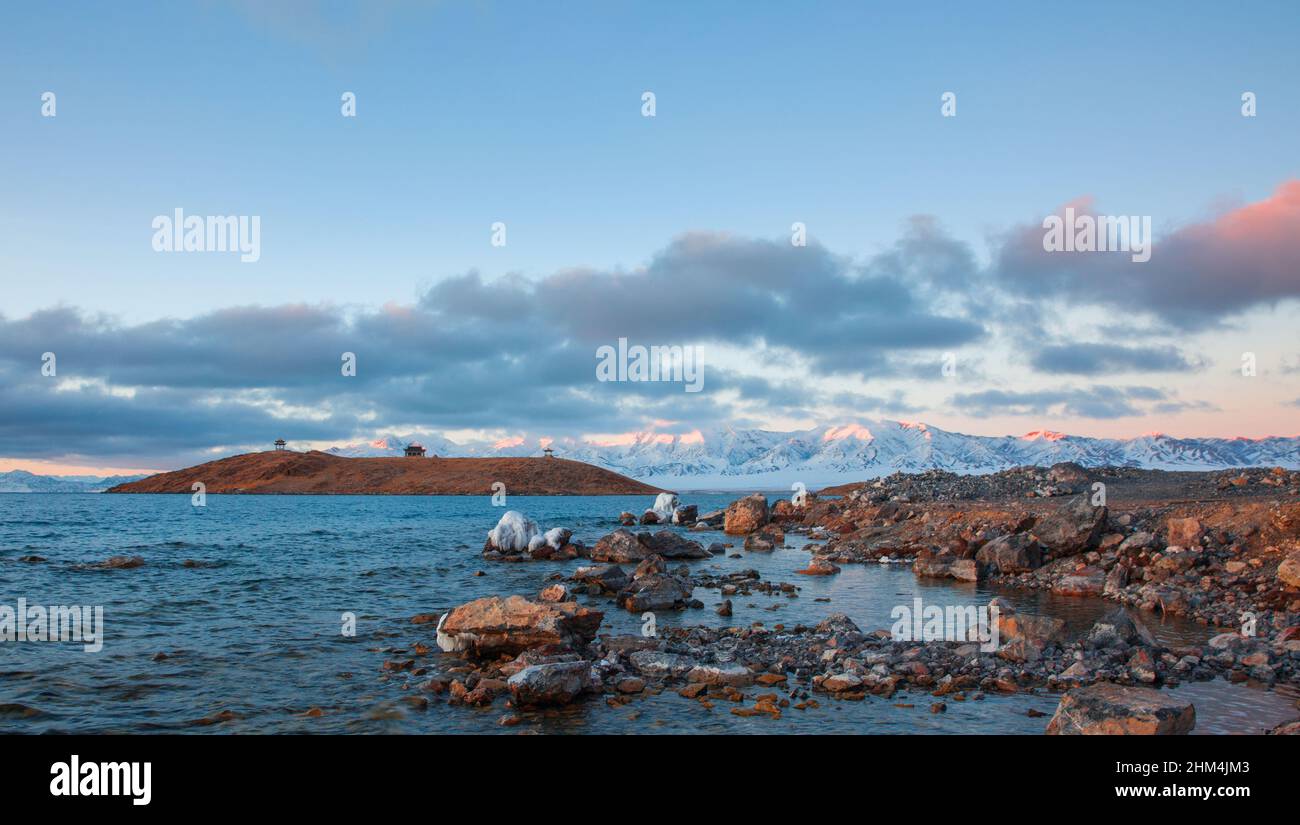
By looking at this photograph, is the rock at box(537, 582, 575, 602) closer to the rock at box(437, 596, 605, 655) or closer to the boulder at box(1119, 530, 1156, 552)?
the rock at box(437, 596, 605, 655)

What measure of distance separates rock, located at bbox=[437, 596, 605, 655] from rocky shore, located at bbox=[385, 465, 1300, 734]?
0.04 metres

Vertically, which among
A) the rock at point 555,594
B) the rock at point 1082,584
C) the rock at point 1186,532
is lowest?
the rock at point 1082,584

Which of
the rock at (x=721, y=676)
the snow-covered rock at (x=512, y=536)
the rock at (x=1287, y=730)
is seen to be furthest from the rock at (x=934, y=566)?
the snow-covered rock at (x=512, y=536)

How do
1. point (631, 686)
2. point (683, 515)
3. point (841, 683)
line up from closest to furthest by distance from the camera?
point (841, 683) < point (631, 686) < point (683, 515)

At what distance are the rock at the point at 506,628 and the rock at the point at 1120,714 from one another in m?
11.6

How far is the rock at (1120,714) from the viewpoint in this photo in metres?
11.0

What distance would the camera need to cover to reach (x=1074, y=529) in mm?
33062

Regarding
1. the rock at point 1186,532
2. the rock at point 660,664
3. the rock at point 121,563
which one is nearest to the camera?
the rock at point 660,664

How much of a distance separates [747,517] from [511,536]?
102 feet

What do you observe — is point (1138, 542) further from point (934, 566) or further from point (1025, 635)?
point (1025, 635)

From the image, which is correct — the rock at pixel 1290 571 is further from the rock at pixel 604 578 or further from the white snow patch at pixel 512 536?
the white snow patch at pixel 512 536

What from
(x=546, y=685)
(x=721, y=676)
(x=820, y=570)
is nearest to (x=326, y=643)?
(x=546, y=685)

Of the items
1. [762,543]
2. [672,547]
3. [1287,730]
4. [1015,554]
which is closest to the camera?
[1287,730]
